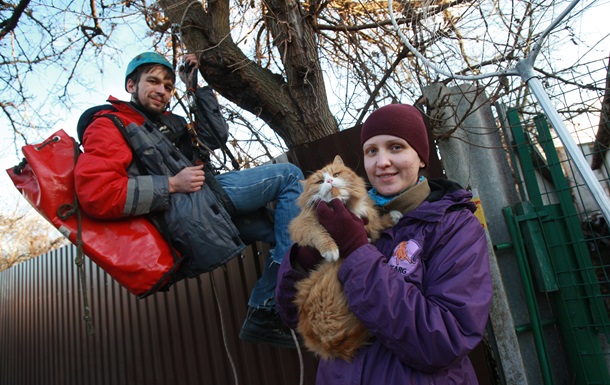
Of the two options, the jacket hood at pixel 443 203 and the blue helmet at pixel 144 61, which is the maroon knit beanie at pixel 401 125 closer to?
the jacket hood at pixel 443 203

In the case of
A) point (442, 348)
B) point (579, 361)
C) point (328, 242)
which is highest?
point (328, 242)

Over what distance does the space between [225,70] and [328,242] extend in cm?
254

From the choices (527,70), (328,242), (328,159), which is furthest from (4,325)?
(527,70)

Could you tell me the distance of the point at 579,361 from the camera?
256 cm

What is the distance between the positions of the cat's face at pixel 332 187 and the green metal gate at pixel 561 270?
1495mm

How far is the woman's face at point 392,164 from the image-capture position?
167cm

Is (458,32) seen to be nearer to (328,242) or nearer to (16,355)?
(328,242)

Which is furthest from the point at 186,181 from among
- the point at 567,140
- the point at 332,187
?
the point at 567,140

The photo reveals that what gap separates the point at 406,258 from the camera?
4.71 ft

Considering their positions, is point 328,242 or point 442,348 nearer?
point 442,348

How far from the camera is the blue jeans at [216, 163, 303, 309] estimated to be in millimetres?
2393

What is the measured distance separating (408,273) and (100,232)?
164cm

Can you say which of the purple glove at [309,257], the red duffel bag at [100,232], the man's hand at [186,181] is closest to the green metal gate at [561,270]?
the purple glove at [309,257]

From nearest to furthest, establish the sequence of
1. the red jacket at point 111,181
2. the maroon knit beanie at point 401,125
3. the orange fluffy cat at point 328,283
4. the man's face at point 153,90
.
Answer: the orange fluffy cat at point 328,283
the maroon knit beanie at point 401,125
the red jacket at point 111,181
the man's face at point 153,90
